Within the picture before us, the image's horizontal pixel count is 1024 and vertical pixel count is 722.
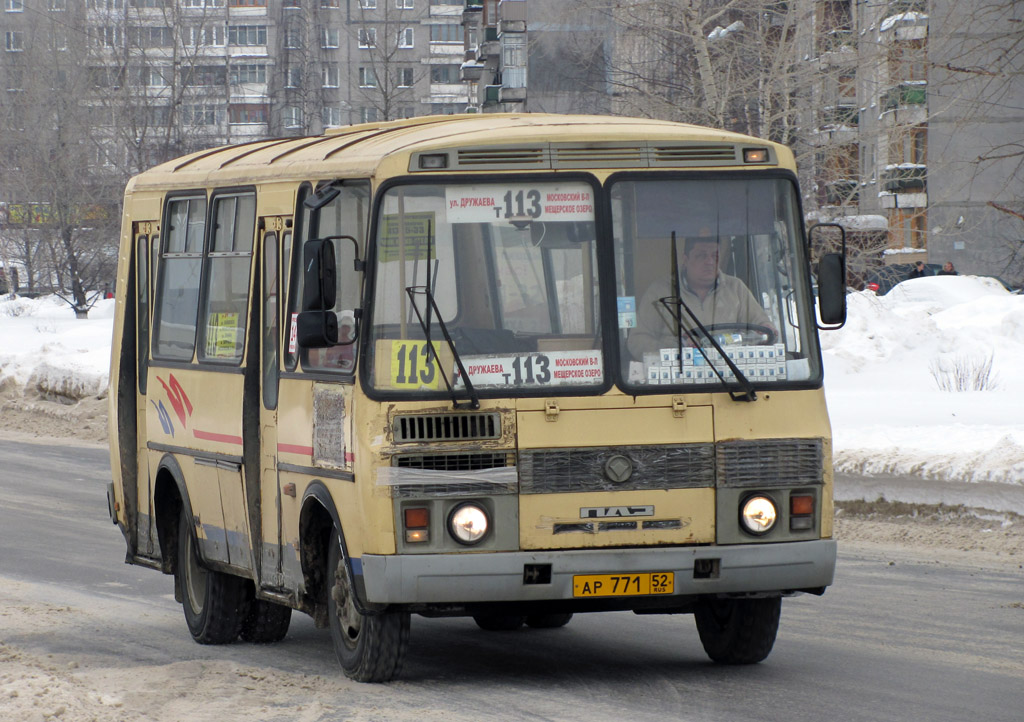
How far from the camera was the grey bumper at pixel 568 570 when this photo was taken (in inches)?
292

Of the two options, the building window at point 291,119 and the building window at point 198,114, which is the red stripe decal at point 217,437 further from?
the building window at point 291,119

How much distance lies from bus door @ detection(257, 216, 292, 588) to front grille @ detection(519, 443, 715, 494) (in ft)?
5.49

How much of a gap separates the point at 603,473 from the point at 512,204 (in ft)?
4.03

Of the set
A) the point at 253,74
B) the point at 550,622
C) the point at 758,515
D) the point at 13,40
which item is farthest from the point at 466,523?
the point at 253,74

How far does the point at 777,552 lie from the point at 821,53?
16573 mm

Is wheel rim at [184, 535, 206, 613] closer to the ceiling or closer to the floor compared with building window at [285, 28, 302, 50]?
closer to the floor

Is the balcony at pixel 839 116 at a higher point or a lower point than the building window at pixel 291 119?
lower

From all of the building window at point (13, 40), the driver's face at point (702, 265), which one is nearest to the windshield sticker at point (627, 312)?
the driver's face at point (702, 265)

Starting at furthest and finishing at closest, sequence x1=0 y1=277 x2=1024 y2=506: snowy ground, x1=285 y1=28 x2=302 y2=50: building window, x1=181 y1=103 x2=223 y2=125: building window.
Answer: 1. x1=285 y1=28 x2=302 y2=50: building window
2. x1=181 y1=103 x2=223 y2=125: building window
3. x1=0 y1=277 x2=1024 y2=506: snowy ground

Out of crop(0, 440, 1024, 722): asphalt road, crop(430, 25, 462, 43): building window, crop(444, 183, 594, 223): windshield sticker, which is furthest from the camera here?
crop(430, 25, 462, 43): building window

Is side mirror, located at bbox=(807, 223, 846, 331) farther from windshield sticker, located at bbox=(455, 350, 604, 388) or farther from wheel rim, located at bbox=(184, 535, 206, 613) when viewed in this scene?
wheel rim, located at bbox=(184, 535, 206, 613)

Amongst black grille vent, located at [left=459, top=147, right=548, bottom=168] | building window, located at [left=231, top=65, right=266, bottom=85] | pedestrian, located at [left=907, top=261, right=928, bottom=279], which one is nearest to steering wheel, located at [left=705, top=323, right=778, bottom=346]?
black grille vent, located at [left=459, top=147, right=548, bottom=168]

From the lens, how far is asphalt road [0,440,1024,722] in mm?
A: 7336

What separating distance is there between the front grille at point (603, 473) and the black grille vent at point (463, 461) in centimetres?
10
